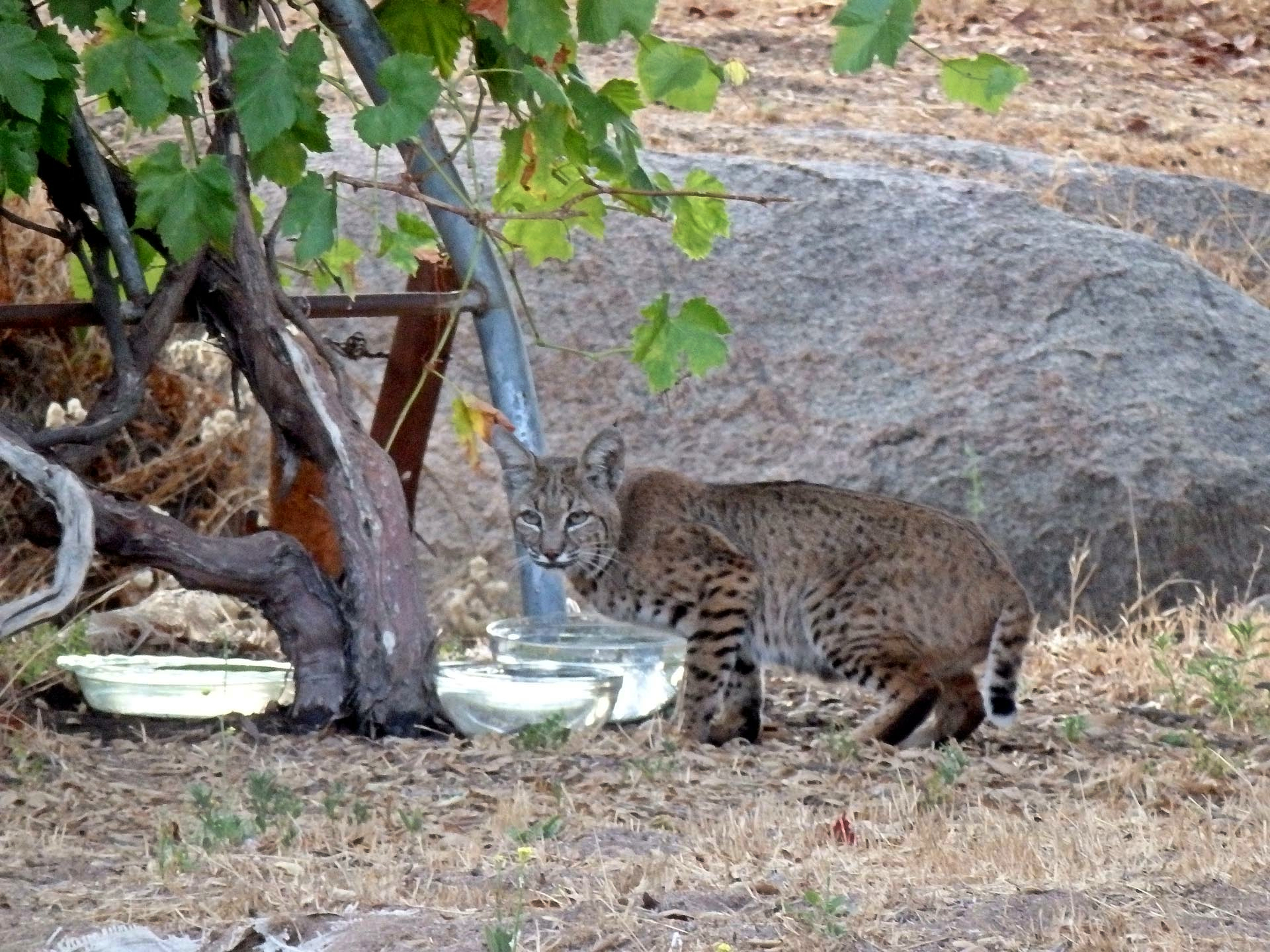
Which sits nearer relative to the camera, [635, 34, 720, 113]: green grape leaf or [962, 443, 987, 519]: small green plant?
[635, 34, 720, 113]: green grape leaf

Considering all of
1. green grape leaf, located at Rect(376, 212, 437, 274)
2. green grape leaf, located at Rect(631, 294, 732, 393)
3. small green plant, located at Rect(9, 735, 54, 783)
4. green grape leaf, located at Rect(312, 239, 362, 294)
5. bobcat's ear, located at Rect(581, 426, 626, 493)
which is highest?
green grape leaf, located at Rect(376, 212, 437, 274)

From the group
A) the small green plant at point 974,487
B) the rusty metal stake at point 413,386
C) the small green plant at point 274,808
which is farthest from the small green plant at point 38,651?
the small green plant at point 974,487

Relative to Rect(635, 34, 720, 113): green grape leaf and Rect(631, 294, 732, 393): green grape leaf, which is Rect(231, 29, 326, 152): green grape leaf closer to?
Rect(635, 34, 720, 113): green grape leaf

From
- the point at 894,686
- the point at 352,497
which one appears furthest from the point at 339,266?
the point at 894,686

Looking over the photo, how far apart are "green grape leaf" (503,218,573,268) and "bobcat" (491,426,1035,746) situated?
2.02 ft

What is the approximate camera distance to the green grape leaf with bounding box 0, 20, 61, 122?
14.5 feet

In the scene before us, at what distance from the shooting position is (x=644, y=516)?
659cm

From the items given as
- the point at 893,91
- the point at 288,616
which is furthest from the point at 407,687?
the point at 893,91

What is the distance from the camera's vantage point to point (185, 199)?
473 cm

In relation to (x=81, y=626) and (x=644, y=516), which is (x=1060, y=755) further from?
(x=81, y=626)

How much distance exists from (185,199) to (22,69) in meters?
0.50

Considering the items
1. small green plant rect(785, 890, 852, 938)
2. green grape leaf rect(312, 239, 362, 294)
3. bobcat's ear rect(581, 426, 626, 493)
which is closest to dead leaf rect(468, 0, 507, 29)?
green grape leaf rect(312, 239, 362, 294)

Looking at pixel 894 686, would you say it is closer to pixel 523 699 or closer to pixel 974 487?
pixel 523 699

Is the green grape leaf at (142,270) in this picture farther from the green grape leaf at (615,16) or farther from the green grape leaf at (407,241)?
the green grape leaf at (615,16)
